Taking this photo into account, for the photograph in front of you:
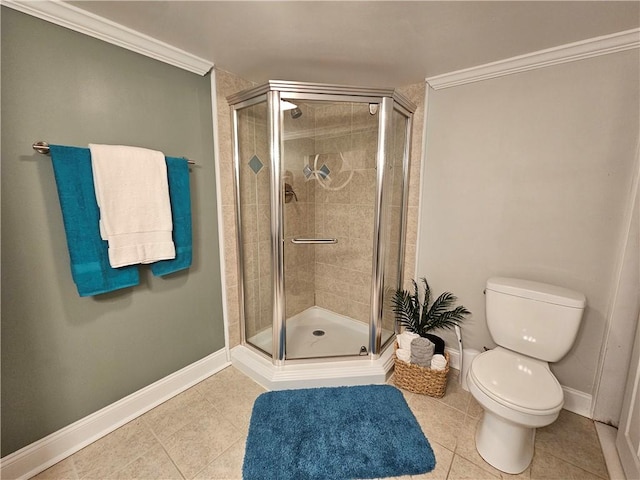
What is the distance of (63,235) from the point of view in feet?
4.28

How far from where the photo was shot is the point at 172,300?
176cm

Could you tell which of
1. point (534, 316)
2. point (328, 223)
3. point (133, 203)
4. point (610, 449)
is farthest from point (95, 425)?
point (610, 449)

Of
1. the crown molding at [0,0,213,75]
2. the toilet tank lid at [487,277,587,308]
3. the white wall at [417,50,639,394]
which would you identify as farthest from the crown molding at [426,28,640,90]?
the crown molding at [0,0,213,75]

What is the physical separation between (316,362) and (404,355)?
1.99ft

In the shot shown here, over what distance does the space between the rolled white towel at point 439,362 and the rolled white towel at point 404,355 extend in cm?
15

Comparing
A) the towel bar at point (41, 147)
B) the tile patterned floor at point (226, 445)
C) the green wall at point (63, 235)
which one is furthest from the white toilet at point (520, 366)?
the towel bar at point (41, 147)

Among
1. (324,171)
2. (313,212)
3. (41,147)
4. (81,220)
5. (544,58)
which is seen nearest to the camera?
(41,147)

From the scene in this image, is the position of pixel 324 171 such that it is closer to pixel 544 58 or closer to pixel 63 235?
pixel 544 58

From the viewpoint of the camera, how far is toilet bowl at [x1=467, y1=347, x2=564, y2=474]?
1191mm

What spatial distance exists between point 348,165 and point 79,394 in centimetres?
220

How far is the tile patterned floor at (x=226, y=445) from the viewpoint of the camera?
4.28 ft

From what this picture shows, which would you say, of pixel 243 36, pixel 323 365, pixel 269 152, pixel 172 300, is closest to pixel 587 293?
pixel 323 365

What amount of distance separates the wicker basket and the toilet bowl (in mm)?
313

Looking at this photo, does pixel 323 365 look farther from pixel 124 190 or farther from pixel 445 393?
pixel 124 190
